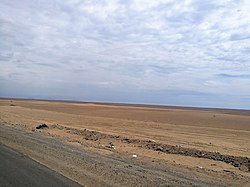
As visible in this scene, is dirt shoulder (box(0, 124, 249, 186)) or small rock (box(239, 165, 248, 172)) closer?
dirt shoulder (box(0, 124, 249, 186))

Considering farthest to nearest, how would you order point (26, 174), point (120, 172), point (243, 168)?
point (243, 168), point (120, 172), point (26, 174)

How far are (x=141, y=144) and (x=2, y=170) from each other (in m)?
11.4

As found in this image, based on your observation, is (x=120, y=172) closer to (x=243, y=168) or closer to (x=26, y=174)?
(x=26, y=174)

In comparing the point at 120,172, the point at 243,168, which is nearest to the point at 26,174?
the point at 120,172

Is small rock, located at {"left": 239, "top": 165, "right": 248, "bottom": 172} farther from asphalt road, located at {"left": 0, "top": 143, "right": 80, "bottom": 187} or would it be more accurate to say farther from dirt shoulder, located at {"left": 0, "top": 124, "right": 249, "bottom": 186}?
asphalt road, located at {"left": 0, "top": 143, "right": 80, "bottom": 187}

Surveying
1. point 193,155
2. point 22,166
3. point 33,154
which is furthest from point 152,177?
point 193,155

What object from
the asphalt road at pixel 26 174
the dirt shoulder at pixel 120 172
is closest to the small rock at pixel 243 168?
the dirt shoulder at pixel 120 172

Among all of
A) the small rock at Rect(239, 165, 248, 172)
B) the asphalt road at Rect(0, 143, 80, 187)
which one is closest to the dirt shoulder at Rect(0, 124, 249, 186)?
the asphalt road at Rect(0, 143, 80, 187)

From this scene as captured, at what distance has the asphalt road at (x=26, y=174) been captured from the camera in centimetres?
910

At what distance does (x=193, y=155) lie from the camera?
17734 millimetres

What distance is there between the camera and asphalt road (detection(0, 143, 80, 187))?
9101mm

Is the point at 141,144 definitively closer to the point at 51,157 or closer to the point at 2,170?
the point at 51,157

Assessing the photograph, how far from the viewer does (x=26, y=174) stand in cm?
1013

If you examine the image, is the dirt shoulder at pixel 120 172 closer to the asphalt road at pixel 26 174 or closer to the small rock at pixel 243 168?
the asphalt road at pixel 26 174
